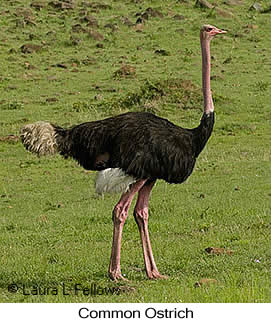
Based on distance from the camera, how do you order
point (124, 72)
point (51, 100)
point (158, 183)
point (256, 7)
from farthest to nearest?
A: 1. point (256, 7)
2. point (124, 72)
3. point (51, 100)
4. point (158, 183)

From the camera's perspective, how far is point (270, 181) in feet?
39.3

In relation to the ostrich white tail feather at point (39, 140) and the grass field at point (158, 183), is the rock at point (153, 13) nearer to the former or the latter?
the grass field at point (158, 183)

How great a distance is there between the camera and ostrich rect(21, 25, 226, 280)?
21.4 feet

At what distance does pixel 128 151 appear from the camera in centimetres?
653

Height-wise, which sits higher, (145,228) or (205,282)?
(145,228)

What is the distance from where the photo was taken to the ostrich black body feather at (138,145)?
654 centimetres

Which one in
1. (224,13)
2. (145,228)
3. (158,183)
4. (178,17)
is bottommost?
(158,183)

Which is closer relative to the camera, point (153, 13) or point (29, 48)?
point (29, 48)

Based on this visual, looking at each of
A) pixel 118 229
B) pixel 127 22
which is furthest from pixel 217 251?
pixel 127 22

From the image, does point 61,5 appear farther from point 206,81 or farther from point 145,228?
point 145,228

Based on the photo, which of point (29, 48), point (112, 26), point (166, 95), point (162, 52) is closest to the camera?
point (166, 95)

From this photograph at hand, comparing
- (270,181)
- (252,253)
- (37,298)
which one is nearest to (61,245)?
(252,253)

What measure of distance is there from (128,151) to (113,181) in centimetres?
28

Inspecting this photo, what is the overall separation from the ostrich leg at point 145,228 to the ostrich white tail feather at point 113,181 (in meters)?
0.46
